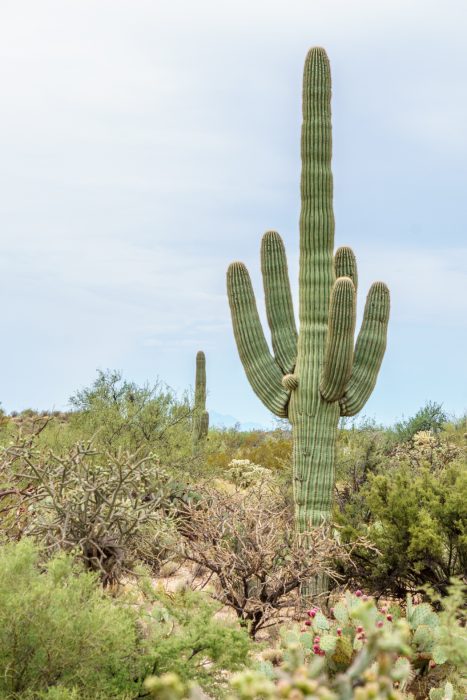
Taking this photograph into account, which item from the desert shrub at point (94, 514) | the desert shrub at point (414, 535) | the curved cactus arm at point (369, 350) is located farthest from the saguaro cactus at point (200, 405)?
the desert shrub at point (94, 514)

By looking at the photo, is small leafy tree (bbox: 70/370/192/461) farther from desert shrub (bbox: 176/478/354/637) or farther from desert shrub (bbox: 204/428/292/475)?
desert shrub (bbox: 176/478/354/637)

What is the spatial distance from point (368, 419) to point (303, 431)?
38.2 feet

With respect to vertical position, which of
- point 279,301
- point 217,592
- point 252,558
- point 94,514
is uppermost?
point 279,301

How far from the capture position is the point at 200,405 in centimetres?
2006

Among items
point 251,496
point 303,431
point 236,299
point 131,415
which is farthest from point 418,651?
point 131,415

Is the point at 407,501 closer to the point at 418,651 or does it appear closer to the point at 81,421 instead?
the point at 418,651

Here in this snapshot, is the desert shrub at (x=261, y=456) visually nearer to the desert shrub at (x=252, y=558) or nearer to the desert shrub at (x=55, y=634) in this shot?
the desert shrub at (x=252, y=558)

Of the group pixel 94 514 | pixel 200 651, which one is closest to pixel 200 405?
pixel 94 514

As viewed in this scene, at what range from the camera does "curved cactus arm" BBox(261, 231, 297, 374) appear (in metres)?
11.7

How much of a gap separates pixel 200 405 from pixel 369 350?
363 inches

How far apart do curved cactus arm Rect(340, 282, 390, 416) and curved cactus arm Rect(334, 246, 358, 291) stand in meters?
0.36

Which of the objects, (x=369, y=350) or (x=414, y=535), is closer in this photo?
(x=414, y=535)

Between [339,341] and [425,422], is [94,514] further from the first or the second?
[425,422]

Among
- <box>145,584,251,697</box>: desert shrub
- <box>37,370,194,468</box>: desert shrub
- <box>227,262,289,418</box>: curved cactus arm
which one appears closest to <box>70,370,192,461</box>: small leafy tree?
<box>37,370,194,468</box>: desert shrub
